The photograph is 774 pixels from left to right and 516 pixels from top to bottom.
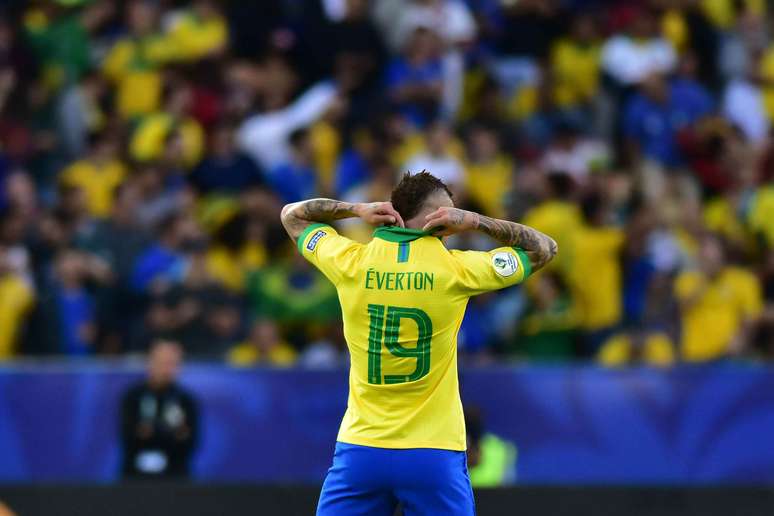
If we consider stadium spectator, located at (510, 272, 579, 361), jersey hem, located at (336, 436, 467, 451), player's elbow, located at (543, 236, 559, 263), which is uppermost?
player's elbow, located at (543, 236, 559, 263)

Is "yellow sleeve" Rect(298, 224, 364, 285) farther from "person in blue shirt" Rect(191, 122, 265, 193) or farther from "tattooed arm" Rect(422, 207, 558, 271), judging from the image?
"person in blue shirt" Rect(191, 122, 265, 193)

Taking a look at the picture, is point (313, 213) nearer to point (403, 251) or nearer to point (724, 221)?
point (403, 251)

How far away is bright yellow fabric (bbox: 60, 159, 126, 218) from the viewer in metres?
13.8

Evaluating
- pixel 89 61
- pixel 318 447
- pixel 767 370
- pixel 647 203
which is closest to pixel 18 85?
pixel 89 61

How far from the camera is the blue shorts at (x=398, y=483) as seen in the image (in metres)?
6.05

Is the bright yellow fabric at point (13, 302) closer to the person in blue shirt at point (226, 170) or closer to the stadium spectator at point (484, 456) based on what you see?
the person in blue shirt at point (226, 170)

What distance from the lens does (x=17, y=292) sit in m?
12.8

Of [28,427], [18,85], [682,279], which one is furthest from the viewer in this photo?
[18,85]

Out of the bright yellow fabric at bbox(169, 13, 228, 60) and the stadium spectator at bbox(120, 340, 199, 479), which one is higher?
the bright yellow fabric at bbox(169, 13, 228, 60)

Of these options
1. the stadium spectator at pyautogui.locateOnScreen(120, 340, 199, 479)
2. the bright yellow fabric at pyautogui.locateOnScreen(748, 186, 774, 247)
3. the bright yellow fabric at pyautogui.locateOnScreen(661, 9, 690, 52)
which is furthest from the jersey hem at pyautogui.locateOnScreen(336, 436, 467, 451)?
the bright yellow fabric at pyautogui.locateOnScreen(661, 9, 690, 52)

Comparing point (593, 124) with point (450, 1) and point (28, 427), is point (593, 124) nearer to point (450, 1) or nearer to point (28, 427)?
point (450, 1)

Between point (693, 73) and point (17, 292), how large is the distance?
718 cm

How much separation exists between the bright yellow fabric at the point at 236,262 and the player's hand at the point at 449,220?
7083mm

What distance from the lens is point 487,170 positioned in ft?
46.8
